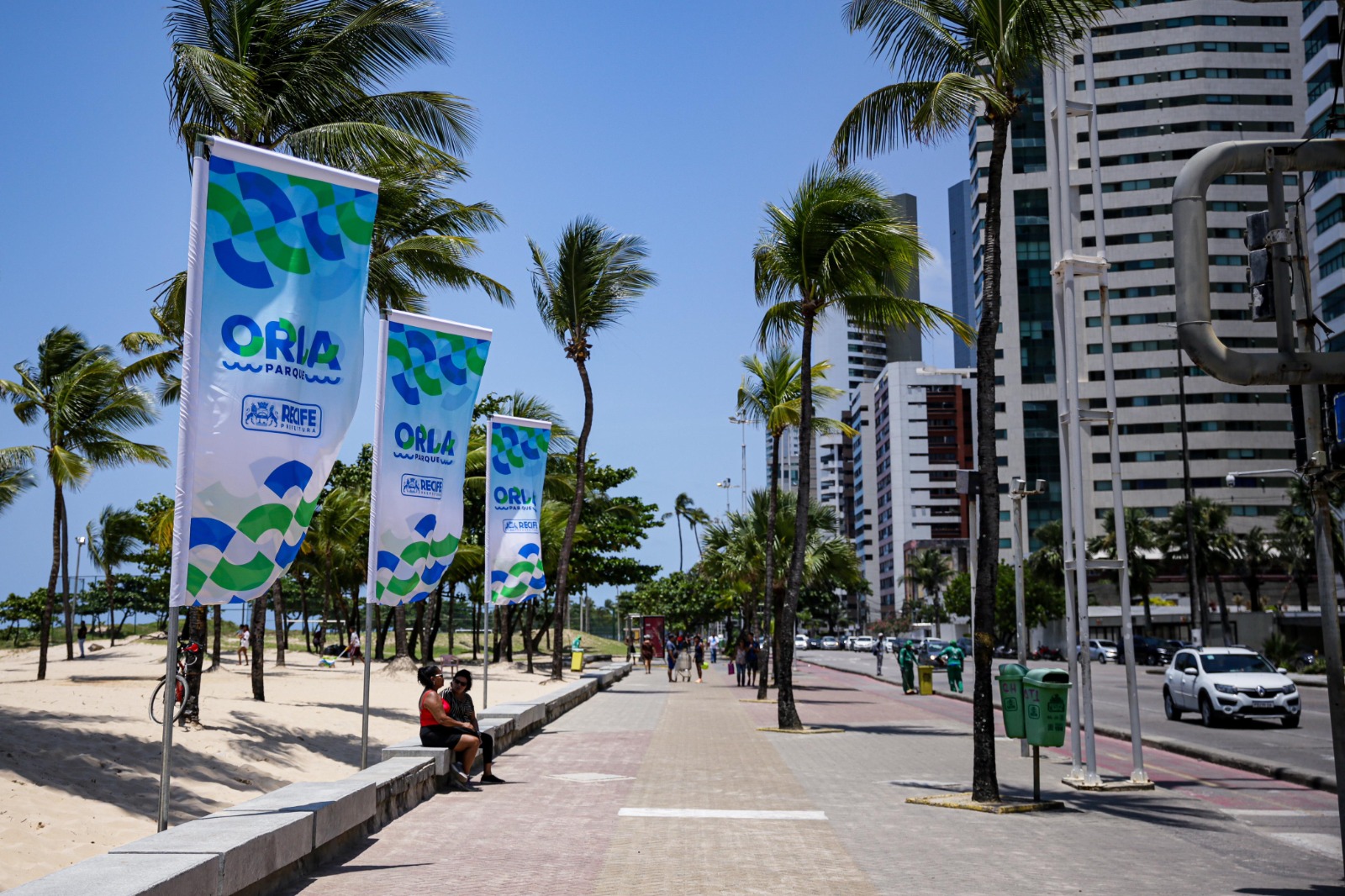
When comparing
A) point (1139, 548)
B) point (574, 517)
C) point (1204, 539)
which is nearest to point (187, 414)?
point (574, 517)

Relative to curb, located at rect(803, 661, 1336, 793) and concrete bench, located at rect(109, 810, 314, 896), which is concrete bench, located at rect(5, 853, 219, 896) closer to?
concrete bench, located at rect(109, 810, 314, 896)

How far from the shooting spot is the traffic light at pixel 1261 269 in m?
7.67

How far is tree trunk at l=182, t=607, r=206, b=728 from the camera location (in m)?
15.3

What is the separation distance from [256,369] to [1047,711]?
8.15 metres

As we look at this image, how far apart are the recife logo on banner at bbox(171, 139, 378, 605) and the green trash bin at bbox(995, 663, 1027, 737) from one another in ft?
24.8

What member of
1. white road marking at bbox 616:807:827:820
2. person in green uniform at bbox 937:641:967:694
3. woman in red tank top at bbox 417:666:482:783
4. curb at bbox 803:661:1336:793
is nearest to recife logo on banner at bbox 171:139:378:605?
white road marking at bbox 616:807:827:820

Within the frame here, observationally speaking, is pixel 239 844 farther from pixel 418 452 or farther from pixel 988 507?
pixel 988 507

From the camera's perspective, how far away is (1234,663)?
24.6 metres

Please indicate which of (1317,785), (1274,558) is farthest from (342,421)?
(1274,558)

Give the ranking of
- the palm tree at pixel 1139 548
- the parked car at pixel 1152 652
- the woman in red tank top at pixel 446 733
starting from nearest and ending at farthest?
the woman in red tank top at pixel 446 733 → the parked car at pixel 1152 652 → the palm tree at pixel 1139 548

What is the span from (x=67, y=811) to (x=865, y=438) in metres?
169

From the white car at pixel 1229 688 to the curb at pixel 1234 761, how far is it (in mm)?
2291

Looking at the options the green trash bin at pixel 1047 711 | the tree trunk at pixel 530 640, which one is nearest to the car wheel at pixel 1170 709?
the green trash bin at pixel 1047 711

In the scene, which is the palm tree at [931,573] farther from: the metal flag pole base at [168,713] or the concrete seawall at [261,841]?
the metal flag pole base at [168,713]
